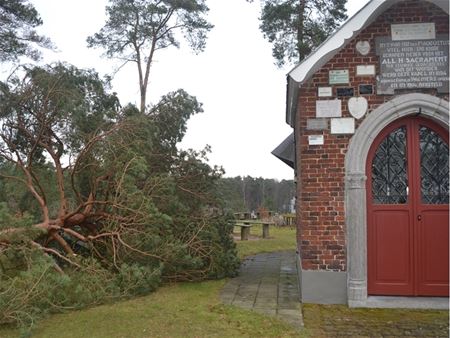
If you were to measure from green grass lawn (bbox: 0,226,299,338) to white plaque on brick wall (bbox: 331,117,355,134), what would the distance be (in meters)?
2.91

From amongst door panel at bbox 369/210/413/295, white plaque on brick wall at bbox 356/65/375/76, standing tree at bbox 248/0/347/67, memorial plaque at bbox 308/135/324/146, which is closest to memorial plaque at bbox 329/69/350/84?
white plaque on brick wall at bbox 356/65/375/76

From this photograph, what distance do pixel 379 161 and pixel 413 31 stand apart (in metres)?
1.98

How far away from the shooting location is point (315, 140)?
7266 mm

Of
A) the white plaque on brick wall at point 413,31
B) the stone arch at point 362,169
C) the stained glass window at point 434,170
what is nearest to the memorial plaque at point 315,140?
the stone arch at point 362,169

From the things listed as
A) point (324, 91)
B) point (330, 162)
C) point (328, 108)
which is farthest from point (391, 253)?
point (324, 91)

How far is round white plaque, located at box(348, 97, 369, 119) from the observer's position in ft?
23.5

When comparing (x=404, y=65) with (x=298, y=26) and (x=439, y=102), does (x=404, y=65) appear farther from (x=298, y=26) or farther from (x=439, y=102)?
(x=298, y=26)

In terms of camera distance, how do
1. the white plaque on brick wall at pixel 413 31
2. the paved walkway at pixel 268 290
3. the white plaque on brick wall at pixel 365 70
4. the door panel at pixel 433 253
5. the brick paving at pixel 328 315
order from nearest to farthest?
the brick paving at pixel 328 315 < the paved walkway at pixel 268 290 < the door panel at pixel 433 253 < the white plaque on brick wall at pixel 413 31 < the white plaque on brick wall at pixel 365 70

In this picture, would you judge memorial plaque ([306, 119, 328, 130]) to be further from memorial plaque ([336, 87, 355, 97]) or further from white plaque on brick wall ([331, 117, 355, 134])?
memorial plaque ([336, 87, 355, 97])

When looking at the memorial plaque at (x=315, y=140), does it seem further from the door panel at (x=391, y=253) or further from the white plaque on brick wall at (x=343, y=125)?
the door panel at (x=391, y=253)

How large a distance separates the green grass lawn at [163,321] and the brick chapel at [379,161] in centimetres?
142

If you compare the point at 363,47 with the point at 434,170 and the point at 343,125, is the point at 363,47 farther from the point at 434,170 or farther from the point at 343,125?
the point at 434,170

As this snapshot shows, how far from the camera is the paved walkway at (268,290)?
→ 675 cm

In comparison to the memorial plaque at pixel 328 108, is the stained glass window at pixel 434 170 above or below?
below
